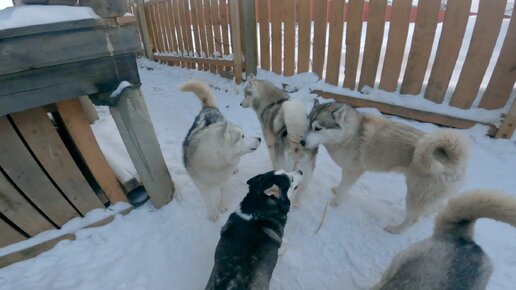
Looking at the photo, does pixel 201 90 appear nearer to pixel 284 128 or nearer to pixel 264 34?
pixel 284 128

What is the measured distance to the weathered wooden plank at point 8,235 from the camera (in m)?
2.13

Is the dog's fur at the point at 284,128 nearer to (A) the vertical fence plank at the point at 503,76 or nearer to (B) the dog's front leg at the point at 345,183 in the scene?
(B) the dog's front leg at the point at 345,183

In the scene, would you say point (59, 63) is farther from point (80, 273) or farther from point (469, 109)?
point (469, 109)

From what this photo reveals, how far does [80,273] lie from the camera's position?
2162mm

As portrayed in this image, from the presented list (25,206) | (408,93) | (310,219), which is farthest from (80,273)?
(408,93)

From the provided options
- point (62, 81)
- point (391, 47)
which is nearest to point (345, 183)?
point (391, 47)

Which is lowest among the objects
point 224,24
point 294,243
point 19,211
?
point 294,243

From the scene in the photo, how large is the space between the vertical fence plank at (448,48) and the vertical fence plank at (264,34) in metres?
2.83

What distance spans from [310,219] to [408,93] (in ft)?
8.18

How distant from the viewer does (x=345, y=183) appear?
2.64 meters

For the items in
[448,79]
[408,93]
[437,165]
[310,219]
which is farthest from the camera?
[408,93]

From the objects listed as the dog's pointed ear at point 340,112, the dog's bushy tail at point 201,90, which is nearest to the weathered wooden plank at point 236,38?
the dog's bushy tail at point 201,90

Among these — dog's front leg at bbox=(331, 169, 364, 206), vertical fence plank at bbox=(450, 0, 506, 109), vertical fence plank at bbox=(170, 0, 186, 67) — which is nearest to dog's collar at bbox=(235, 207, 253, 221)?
dog's front leg at bbox=(331, 169, 364, 206)

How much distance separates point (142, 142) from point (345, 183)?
6.88 feet
